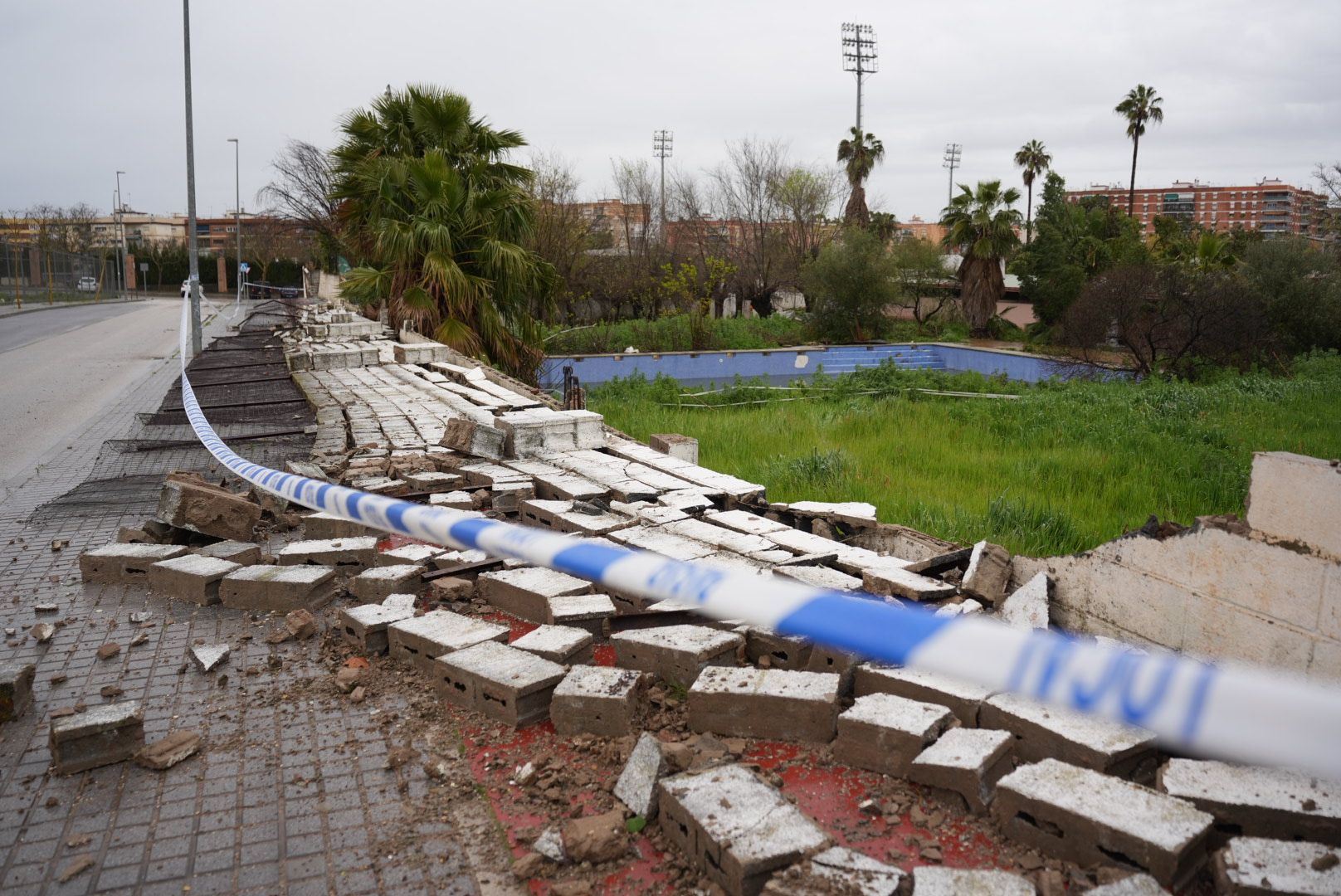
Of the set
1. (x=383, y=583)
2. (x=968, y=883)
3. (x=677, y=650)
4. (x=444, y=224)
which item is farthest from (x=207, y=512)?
(x=444, y=224)

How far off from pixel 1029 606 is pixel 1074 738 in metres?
1.40

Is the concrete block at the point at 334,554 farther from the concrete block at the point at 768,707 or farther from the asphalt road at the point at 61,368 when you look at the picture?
the asphalt road at the point at 61,368

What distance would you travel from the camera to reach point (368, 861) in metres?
3.06

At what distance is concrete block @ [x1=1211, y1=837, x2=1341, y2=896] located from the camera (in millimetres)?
2572

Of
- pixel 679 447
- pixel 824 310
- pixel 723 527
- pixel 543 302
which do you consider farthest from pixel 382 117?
pixel 824 310

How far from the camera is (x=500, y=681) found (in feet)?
12.9

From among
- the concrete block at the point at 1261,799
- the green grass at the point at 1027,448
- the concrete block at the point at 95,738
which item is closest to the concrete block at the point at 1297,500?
the concrete block at the point at 1261,799

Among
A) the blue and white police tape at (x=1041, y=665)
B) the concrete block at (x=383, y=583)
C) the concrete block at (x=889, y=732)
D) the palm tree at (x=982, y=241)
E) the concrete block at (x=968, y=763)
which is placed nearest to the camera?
the blue and white police tape at (x=1041, y=665)

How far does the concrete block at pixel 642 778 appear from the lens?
322cm

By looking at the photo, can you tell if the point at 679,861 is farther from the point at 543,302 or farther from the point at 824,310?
the point at 824,310

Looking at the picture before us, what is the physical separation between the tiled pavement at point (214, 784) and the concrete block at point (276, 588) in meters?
0.12

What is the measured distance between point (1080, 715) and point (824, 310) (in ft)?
120

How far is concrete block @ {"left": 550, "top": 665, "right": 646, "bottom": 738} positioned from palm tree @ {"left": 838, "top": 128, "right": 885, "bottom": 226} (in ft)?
151

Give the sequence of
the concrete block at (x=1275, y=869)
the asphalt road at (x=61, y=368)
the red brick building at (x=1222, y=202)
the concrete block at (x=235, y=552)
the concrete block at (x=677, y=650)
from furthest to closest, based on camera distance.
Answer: the red brick building at (x=1222, y=202) → the asphalt road at (x=61, y=368) → the concrete block at (x=235, y=552) → the concrete block at (x=677, y=650) → the concrete block at (x=1275, y=869)
